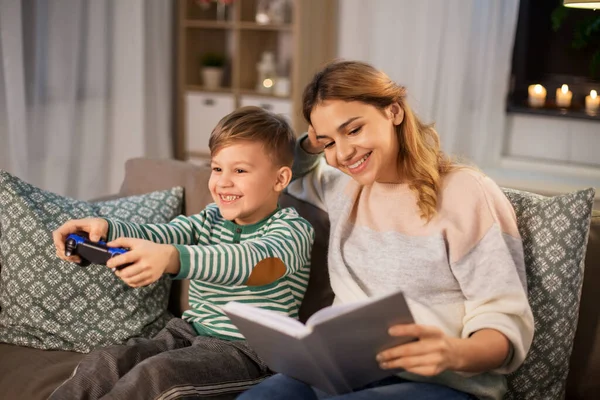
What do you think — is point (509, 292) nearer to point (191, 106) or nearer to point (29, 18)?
point (29, 18)

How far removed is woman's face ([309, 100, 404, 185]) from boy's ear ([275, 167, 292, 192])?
0.19 m

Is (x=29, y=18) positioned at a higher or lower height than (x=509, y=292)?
higher

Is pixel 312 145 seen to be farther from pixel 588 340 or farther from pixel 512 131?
pixel 512 131

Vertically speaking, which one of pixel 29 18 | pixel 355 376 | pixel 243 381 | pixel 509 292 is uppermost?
pixel 29 18

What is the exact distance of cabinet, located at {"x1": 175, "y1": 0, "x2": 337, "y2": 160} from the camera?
412 centimetres

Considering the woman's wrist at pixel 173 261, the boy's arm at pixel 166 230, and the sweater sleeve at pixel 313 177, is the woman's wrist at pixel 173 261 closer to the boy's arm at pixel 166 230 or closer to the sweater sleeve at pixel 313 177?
the boy's arm at pixel 166 230

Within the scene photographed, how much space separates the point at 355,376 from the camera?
126 cm

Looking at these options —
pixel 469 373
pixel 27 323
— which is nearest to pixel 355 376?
pixel 469 373

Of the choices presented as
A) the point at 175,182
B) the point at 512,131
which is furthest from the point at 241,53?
the point at 175,182

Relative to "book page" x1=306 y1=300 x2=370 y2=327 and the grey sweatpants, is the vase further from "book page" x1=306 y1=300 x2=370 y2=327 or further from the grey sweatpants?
"book page" x1=306 y1=300 x2=370 y2=327

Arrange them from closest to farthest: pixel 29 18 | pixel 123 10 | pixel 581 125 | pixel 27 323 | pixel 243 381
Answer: pixel 243 381 < pixel 27 323 < pixel 29 18 < pixel 581 125 < pixel 123 10

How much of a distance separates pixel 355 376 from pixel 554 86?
299cm

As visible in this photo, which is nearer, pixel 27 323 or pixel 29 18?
pixel 27 323

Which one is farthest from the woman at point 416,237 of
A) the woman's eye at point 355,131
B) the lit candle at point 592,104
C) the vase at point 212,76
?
the vase at point 212,76
